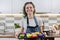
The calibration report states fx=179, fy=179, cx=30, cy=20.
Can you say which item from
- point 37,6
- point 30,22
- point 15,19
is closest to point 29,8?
point 30,22

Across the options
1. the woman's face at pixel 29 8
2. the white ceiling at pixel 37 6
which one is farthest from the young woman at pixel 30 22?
the white ceiling at pixel 37 6

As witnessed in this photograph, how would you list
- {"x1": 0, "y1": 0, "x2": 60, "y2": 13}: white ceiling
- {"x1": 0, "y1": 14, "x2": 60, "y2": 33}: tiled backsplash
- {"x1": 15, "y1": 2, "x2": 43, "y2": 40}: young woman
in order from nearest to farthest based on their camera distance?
{"x1": 15, "y1": 2, "x2": 43, "y2": 40}: young woman, {"x1": 0, "y1": 0, "x2": 60, "y2": 13}: white ceiling, {"x1": 0, "y1": 14, "x2": 60, "y2": 33}: tiled backsplash

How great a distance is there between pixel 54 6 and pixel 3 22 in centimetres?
88

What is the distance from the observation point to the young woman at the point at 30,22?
237 cm

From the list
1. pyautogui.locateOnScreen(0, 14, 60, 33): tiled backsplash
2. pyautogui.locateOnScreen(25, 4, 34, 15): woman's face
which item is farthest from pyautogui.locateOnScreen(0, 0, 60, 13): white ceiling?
pyautogui.locateOnScreen(25, 4, 34, 15): woman's face

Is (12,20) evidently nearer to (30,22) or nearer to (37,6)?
(37,6)

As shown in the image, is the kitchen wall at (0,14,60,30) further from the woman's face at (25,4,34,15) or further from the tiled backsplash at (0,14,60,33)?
the woman's face at (25,4,34,15)

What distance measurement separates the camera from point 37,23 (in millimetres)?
2373

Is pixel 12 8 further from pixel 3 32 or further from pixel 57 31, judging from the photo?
pixel 57 31

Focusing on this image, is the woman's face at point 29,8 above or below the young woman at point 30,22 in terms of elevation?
above

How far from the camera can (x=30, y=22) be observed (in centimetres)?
242

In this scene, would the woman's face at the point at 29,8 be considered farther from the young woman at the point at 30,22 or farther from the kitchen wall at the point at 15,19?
the kitchen wall at the point at 15,19

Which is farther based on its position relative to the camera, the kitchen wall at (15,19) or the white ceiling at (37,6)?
the kitchen wall at (15,19)

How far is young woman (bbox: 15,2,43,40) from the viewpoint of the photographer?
237cm
